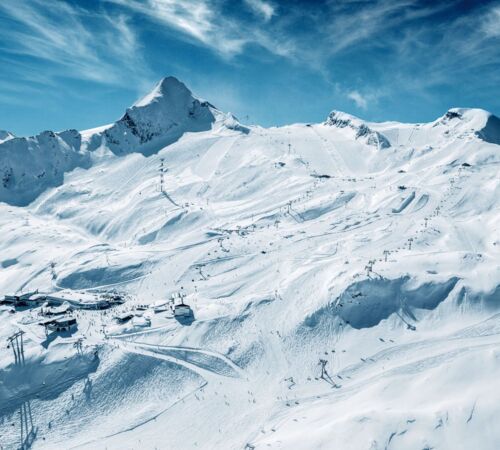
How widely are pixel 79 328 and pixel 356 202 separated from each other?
75.2m

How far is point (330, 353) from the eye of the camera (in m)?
50.8

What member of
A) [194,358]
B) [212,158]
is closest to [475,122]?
[212,158]

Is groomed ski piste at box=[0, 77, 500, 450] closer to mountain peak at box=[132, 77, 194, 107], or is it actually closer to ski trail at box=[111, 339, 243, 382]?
ski trail at box=[111, 339, 243, 382]

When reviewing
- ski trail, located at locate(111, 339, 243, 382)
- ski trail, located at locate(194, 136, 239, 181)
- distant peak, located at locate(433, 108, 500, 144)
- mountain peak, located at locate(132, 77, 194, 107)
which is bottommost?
ski trail, located at locate(111, 339, 243, 382)

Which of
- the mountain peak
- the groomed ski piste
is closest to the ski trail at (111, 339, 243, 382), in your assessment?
the groomed ski piste

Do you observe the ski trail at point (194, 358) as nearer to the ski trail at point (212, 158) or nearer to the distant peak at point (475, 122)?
the ski trail at point (212, 158)

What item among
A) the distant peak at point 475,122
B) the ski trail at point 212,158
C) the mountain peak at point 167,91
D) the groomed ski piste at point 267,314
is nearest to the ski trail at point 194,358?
the groomed ski piste at point 267,314

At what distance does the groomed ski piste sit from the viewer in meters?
40.0

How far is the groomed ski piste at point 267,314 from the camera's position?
40.0 m

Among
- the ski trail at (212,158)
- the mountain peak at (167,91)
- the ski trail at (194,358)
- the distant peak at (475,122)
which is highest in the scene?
the mountain peak at (167,91)

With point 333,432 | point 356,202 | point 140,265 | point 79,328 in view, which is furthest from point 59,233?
point 333,432

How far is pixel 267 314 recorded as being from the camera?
193ft

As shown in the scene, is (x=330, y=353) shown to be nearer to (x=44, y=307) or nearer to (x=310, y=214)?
(x=44, y=307)

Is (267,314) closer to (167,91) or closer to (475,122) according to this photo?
(475,122)
